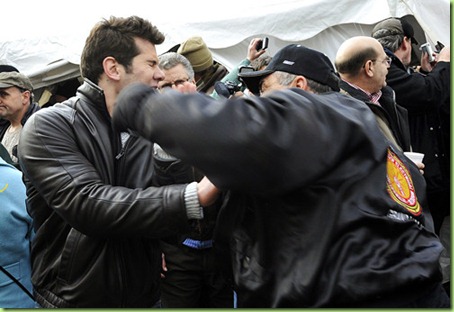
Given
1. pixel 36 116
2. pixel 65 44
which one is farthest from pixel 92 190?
pixel 65 44

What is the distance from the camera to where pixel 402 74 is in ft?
13.6

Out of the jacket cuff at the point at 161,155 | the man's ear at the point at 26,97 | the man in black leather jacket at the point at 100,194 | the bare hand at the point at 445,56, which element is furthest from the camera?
the man's ear at the point at 26,97

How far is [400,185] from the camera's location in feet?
5.66

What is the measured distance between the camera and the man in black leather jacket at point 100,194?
6.20 feet

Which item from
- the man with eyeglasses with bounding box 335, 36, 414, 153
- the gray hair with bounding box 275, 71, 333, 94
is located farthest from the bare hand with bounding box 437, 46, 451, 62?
the gray hair with bounding box 275, 71, 333, 94

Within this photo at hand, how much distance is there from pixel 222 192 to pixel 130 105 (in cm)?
46

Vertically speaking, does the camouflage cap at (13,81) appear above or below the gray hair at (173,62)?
below

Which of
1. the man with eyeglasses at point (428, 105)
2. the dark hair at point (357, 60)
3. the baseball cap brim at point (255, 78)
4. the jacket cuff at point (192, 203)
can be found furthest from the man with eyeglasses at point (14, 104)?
the jacket cuff at point (192, 203)

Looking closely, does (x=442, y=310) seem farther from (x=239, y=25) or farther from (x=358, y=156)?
(x=239, y=25)

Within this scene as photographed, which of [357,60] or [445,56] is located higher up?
[357,60]

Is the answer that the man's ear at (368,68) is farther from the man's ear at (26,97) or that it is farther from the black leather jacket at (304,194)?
the man's ear at (26,97)

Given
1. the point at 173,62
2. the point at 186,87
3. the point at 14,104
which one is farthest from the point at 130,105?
the point at 14,104

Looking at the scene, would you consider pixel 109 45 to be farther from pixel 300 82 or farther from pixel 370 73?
pixel 370 73

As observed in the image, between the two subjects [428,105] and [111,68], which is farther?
[428,105]
